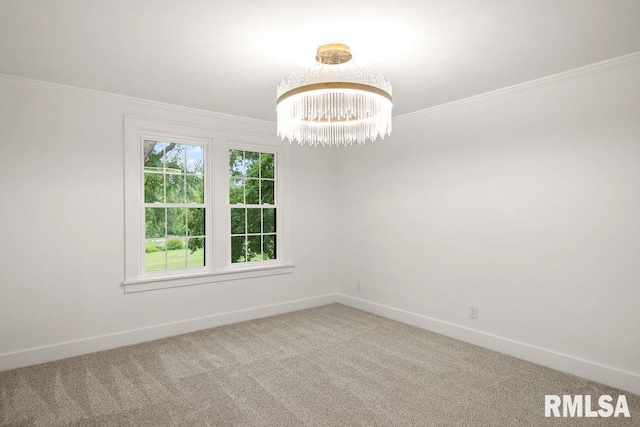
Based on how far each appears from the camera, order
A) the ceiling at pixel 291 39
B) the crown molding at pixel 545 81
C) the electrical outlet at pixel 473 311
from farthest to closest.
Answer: the electrical outlet at pixel 473 311 < the crown molding at pixel 545 81 < the ceiling at pixel 291 39

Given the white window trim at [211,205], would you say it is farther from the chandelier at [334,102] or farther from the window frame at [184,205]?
the chandelier at [334,102]

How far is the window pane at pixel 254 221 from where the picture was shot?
16.1ft

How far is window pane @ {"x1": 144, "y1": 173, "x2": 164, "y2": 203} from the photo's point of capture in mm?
4148

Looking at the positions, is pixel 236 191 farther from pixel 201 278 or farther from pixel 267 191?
pixel 201 278

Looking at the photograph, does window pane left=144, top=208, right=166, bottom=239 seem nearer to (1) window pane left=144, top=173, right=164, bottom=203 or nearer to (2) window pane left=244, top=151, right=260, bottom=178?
(1) window pane left=144, top=173, right=164, bottom=203

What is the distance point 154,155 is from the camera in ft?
13.8

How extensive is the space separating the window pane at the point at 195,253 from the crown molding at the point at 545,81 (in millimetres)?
2979

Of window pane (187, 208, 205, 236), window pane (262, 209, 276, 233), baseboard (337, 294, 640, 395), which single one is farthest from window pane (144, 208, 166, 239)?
baseboard (337, 294, 640, 395)

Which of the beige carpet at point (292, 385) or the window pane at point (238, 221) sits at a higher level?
the window pane at point (238, 221)

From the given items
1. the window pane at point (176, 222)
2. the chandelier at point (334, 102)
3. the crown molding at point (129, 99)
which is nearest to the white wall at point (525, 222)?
the chandelier at point (334, 102)

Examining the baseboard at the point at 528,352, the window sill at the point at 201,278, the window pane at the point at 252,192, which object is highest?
the window pane at the point at 252,192

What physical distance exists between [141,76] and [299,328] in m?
3.01

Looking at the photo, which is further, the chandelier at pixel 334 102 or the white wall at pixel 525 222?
the white wall at pixel 525 222

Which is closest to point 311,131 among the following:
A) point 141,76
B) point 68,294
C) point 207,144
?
point 141,76
